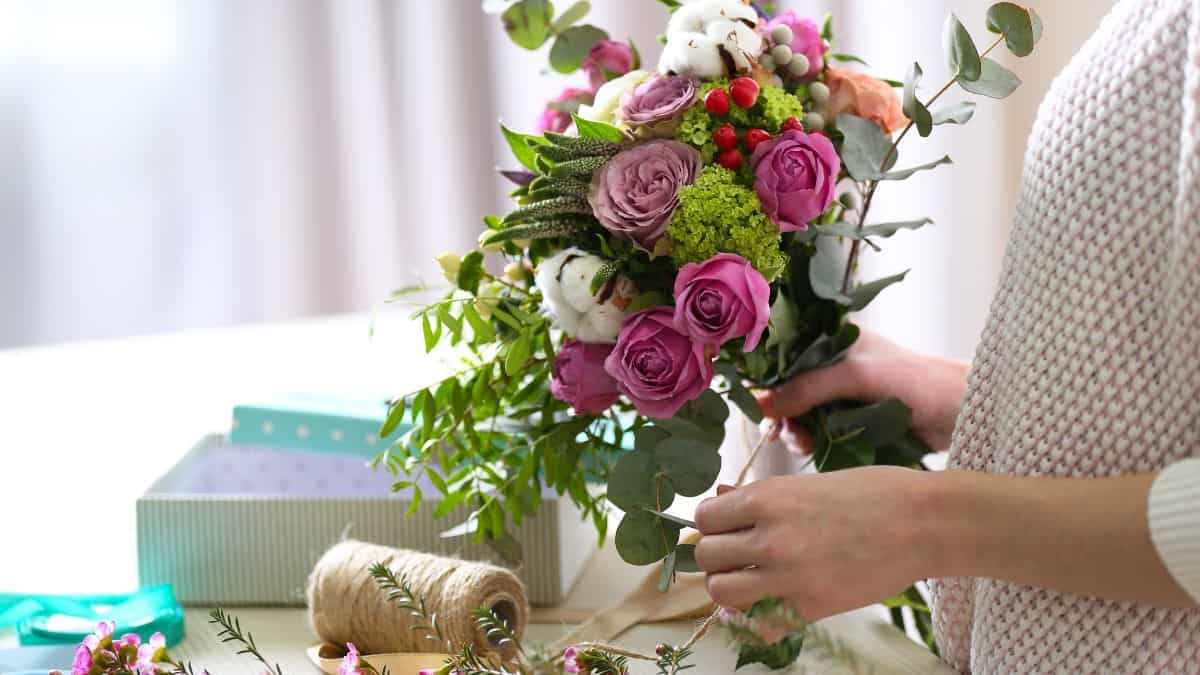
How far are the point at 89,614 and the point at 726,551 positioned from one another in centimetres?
62

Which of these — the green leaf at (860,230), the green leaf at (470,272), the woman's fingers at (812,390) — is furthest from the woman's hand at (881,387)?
the green leaf at (470,272)

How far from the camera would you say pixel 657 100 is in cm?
72

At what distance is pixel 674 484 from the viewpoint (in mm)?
720

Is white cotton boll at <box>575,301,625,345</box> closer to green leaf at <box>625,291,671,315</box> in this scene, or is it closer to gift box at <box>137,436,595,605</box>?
green leaf at <box>625,291,671,315</box>

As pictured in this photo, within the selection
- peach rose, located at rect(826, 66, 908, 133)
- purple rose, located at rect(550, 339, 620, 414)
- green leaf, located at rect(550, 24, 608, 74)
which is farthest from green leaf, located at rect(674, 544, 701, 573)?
green leaf, located at rect(550, 24, 608, 74)

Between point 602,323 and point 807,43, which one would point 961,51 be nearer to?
point 807,43

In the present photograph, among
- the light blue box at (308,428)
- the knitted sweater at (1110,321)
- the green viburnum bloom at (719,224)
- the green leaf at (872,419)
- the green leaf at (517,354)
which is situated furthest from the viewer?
the light blue box at (308,428)

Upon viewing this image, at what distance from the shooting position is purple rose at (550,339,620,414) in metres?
0.76

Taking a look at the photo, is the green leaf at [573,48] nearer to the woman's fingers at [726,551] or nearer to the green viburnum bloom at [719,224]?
the green viburnum bloom at [719,224]

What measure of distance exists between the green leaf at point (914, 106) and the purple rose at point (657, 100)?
142 millimetres

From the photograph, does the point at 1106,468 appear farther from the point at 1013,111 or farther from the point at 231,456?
the point at 1013,111

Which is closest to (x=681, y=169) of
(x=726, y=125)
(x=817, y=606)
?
(x=726, y=125)

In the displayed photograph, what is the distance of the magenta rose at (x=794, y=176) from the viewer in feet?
2.25

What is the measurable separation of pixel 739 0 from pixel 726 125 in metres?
0.12
